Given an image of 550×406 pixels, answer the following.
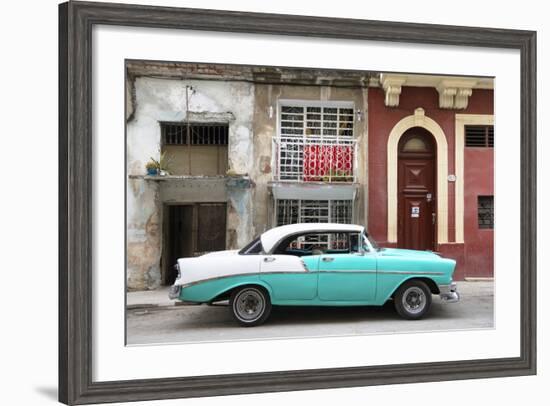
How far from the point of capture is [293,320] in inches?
174

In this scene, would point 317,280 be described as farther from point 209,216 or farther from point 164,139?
point 164,139

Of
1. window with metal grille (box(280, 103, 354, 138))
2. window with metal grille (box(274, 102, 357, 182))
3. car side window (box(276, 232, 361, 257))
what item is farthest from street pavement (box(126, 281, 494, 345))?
window with metal grille (box(280, 103, 354, 138))

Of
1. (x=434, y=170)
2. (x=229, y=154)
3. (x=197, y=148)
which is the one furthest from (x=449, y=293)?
(x=197, y=148)

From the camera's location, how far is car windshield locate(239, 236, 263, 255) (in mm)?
4461

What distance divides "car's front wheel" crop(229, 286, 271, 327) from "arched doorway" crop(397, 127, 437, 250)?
1477 millimetres

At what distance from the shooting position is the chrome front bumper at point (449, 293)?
15.7 ft

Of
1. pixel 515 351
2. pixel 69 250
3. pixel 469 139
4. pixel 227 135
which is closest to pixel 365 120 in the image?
pixel 469 139

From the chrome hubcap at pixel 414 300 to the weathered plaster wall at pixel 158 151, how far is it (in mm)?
1670

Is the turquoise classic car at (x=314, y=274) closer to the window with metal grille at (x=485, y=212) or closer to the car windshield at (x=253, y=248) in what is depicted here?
the car windshield at (x=253, y=248)

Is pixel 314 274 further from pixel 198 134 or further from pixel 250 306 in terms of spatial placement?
pixel 198 134

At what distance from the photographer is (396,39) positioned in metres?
Result: 4.28

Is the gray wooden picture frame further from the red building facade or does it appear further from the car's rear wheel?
the red building facade

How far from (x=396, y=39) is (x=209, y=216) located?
93.5 inches

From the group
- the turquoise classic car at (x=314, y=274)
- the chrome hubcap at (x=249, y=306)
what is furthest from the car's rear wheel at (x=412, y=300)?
the chrome hubcap at (x=249, y=306)
